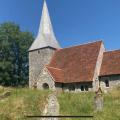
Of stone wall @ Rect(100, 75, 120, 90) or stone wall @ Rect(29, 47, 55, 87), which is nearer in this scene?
stone wall @ Rect(100, 75, 120, 90)

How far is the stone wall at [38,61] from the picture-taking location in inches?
1441

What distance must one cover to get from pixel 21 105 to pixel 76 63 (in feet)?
59.0

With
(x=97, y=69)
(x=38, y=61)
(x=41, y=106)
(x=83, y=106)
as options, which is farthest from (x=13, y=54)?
(x=41, y=106)

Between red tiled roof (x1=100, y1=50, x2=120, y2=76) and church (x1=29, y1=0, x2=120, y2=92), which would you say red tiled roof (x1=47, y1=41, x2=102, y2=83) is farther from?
red tiled roof (x1=100, y1=50, x2=120, y2=76)

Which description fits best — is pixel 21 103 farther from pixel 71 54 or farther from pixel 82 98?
pixel 71 54

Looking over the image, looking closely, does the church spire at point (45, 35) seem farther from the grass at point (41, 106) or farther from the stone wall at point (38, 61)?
the grass at point (41, 106)

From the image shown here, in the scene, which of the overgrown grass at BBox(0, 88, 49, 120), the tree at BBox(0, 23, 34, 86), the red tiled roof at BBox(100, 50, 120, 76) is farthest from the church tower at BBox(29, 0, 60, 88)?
the overgrown grass at BBox(0, 88, 49, 120)

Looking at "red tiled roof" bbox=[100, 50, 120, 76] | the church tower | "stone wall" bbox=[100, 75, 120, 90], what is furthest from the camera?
the church tower

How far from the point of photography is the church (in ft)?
98.8

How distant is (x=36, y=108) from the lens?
16.3 metres

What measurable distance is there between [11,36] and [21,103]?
32.5m

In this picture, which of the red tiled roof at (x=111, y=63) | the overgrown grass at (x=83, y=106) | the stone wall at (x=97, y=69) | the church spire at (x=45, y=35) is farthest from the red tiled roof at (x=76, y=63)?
the overgrown grass at (x=83, y=106)

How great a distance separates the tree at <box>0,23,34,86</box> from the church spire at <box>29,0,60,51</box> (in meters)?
8.38

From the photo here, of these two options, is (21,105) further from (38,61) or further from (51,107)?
(38,61)
